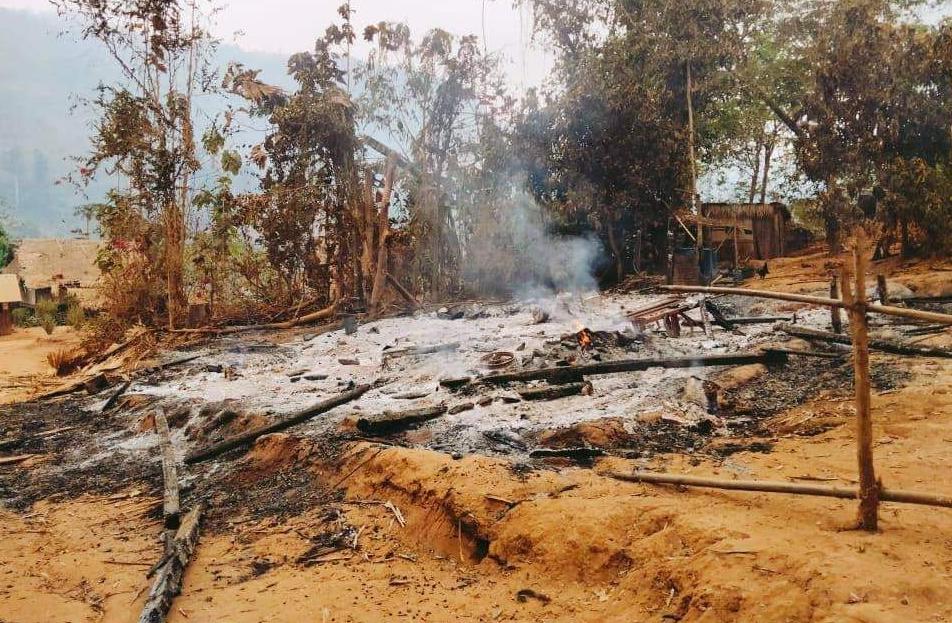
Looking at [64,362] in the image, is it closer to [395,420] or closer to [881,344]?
[395,420]

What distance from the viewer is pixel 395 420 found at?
217 inches

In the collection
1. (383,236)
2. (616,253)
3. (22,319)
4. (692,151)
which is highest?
(692,151)

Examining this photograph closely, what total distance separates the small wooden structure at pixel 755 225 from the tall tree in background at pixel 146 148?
46.8 feet

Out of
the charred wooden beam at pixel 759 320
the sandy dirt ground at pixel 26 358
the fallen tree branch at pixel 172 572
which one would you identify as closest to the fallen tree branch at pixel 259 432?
the fallen tree branch at pixel 172 572

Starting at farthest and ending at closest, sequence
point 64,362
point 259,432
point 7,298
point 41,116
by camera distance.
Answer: point 41,116, point 7,298, point 64,362, point 259,432

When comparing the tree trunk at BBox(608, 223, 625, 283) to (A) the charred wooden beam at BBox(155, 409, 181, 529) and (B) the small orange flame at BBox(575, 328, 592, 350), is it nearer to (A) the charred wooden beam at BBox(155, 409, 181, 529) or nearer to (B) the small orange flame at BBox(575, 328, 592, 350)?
(B) the small orange flame at BBox(575, 328, 592, 350)

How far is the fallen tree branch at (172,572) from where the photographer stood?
10.4 ft

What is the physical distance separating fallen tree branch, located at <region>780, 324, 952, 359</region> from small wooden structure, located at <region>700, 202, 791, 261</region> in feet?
38.3

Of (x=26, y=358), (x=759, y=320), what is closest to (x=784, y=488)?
(x=759, y=320)

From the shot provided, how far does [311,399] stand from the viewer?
6.87 meters

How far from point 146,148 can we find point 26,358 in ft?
19.1

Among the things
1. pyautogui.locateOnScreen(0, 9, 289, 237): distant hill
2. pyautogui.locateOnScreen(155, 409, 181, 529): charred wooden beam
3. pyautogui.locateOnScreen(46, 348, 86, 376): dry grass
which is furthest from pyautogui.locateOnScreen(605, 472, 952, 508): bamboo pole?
pyautogui.locateOnScreen(0, 9, 289, 237): distant hill

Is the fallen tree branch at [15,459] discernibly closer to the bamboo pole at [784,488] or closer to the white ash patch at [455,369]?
the white ash patch at [455,369]

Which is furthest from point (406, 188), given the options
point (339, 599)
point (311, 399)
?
point (339, 599)
